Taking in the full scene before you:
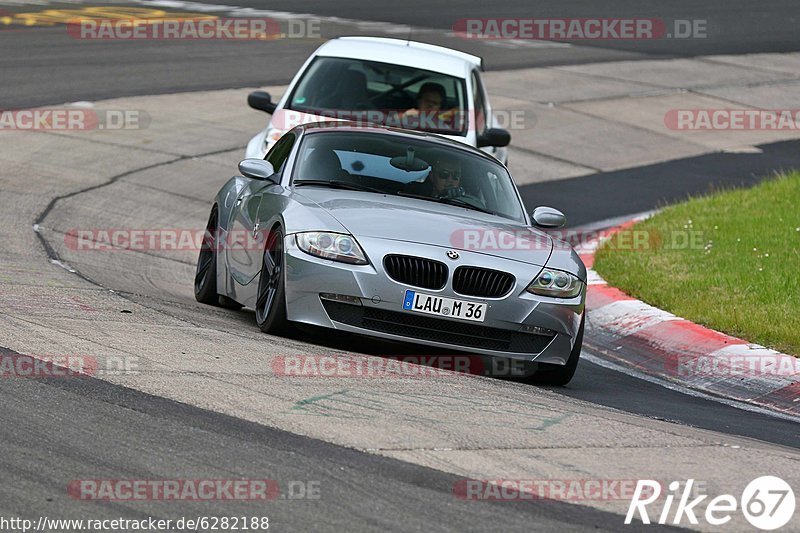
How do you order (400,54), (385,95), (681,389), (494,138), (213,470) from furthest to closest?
(400,54), (385,95), (494,138), (681,389), (213,470)

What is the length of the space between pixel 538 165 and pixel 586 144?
177 centimetres

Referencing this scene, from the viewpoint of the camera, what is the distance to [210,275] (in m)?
10.1

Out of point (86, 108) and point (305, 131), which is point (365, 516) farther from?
point (86, 108)

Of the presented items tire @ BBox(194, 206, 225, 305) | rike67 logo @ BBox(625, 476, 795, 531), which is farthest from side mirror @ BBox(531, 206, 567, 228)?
rike67 logo @ BBox(625, 476, 795, 531)

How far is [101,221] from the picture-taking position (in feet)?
42.9

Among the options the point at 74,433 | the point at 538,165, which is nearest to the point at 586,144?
the point at 538,165

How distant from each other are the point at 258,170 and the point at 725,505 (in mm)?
4751

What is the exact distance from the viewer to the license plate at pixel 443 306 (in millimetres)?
8031

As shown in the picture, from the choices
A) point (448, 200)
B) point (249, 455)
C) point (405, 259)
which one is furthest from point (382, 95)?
point (249, 455)

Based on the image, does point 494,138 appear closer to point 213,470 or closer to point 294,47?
point 213,470

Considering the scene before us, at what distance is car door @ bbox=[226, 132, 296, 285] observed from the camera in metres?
9.05

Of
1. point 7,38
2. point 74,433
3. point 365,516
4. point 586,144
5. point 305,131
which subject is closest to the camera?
point 365,516

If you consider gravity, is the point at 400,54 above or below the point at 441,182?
above

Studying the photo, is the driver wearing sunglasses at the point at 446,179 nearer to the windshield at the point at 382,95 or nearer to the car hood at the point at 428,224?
the car hood at the point at 428,224
